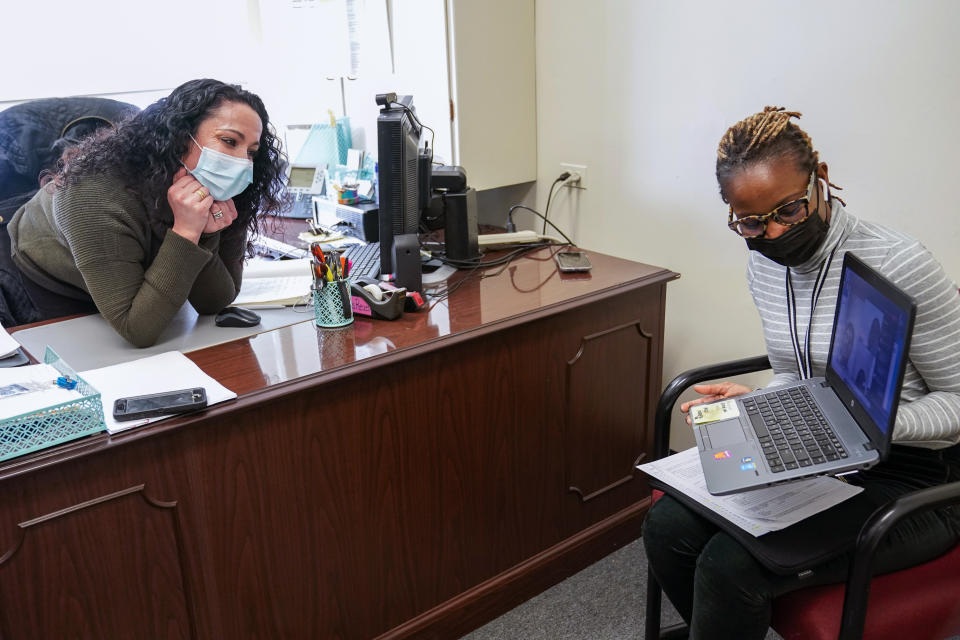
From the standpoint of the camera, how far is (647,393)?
6.22ft

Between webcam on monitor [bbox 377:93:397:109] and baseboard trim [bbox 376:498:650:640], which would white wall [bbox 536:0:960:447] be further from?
webcam on monitor [bbox 377:93:397:109]

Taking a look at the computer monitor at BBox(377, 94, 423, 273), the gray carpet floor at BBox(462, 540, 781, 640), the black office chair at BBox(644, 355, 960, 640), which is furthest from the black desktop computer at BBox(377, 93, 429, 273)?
the black office chair at BBox(644, 355, 960, 640)

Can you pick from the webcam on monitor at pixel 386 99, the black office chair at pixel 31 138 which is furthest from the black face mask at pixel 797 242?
the black office chair at pixel 31 138

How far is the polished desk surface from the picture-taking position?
1167 millimetres

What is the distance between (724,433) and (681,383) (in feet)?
0.73

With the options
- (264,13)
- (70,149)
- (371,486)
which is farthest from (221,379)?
(264,13)

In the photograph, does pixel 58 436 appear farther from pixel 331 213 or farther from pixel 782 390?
pixel 331 213

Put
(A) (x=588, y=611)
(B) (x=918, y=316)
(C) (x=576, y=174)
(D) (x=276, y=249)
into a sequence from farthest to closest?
(C) (x=576, y=174) → (D) (x=276, y=249) → (A) (x=588, y=611) → (B) (x=918, y=316)

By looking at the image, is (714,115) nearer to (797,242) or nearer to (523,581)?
(797,242)

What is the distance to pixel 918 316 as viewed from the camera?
1119 millimetres

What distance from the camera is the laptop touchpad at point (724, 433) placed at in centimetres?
117

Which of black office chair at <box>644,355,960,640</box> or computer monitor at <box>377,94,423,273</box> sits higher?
computer monitor at <box>377,94,423,273</box>

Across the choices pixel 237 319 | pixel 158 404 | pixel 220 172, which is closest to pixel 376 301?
pixel 237 319

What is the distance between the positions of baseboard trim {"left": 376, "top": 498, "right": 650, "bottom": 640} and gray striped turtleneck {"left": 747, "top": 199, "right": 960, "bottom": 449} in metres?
0.81
